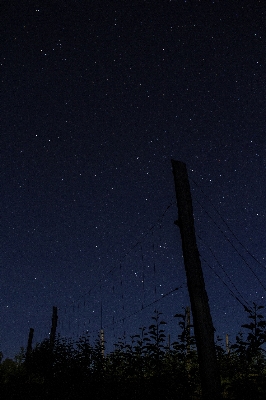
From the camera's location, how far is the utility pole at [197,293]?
5.18 m

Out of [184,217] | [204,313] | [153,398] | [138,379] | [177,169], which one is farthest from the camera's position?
[138,379]

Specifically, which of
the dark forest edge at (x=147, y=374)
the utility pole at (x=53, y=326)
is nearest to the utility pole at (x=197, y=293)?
the dark forest edge at (x=147, y=374)

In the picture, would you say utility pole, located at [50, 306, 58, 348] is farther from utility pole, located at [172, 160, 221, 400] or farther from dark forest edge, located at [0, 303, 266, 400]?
utility pole, located at [172, 160, 221, 400]

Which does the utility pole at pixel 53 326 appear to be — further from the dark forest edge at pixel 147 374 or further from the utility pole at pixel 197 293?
the utility pole at pixel 197 293

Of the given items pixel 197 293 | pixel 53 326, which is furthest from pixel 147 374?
pixel 53 326

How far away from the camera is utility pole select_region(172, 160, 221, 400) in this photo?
17.0 feet

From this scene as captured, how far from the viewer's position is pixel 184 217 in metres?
6.41

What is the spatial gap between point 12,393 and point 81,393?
239 centimetres

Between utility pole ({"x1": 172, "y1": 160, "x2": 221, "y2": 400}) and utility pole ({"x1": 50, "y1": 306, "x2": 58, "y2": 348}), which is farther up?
utility pole ({"x1": 50, "y1": 306, "x2": 58, "y2": 348})

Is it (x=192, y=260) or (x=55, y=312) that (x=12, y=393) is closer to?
(x=192, y=260)

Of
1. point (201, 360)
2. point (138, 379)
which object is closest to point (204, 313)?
point (201, 360)

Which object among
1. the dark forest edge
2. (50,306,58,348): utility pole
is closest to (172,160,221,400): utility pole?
the dark forest edge

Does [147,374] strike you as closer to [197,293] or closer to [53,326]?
[197,293]

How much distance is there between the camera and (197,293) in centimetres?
573
